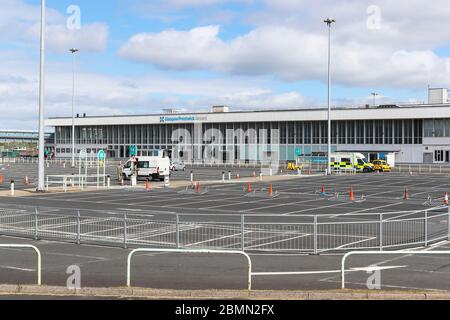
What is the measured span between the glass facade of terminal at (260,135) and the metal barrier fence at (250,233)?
7633 cm

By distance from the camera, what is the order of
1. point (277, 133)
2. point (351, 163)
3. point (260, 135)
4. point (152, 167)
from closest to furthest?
point (152, 167) < point (351, 163) < point (277, 133) < point (260, 135)

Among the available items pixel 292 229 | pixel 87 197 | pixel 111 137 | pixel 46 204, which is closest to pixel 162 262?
pixel 292 229

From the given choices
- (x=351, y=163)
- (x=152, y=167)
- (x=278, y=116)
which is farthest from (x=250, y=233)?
(x=278, y=116)

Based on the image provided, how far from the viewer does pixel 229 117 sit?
108 meters

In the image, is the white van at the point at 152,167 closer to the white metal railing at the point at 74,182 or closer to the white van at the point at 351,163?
the white metal railing at the point at 74,182

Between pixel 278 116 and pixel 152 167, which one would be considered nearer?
pixel 152 167

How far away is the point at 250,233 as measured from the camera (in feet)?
51.9

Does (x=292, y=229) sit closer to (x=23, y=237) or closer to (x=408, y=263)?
(x=408, y=263)

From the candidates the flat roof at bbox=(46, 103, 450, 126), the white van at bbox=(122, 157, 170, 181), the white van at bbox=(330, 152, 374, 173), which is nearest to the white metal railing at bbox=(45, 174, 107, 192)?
the white van at bbox=(122, 157, 170, 181)

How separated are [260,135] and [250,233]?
298 feet

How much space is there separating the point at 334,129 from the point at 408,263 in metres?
90.0

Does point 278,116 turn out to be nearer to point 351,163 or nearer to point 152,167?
point 351,163

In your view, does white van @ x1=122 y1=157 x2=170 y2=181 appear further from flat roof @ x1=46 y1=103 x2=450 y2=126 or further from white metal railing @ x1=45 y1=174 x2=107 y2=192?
flat roof @ x1=46 y1=103 x2=450 y2=126
